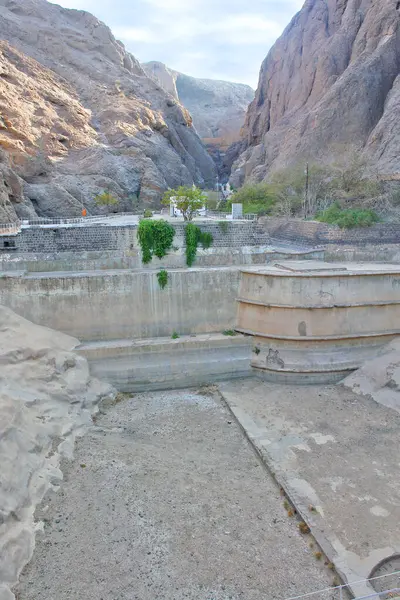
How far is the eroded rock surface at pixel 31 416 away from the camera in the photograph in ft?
30.7

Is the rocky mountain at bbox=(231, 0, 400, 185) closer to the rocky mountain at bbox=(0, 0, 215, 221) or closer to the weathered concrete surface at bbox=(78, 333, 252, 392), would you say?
the rocky mountain at bbox=(0, 0, 215, 221)

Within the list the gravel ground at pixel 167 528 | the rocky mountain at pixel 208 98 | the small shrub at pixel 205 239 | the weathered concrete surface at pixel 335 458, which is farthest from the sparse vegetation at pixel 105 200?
Result: the rocky mountain at pixel 208 98

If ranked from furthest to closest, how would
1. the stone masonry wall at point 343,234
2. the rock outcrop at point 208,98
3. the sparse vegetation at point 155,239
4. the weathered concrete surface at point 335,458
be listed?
the rock outcrop at point 208,98 → the stone masonry wall at point 343,234 → the sparse vegetation at point 155,239 → the weathered concrete surface at point 335,458

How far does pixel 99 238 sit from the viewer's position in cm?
2480

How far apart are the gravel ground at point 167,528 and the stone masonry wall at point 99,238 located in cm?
1268

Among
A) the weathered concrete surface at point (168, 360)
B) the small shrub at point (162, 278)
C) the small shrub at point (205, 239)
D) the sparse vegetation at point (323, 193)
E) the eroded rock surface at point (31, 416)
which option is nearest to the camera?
the eroded rock surface at point (31, 416)

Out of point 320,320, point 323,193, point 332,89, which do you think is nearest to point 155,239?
point 320,320

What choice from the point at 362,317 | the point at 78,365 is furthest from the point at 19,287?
the point at 362,317

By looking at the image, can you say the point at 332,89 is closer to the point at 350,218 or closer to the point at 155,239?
the point at 350,218

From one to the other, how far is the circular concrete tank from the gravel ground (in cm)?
548

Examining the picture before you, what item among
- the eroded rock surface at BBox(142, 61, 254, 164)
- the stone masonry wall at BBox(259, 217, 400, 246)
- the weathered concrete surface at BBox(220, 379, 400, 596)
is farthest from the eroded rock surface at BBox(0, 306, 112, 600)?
the eroded rock surface at BBox(142, 61, 254, 164)

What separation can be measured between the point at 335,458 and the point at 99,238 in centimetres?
1762

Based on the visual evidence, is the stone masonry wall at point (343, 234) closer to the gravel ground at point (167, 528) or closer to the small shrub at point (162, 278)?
the small shrub at point (162, 278)

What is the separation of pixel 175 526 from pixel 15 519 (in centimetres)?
359
